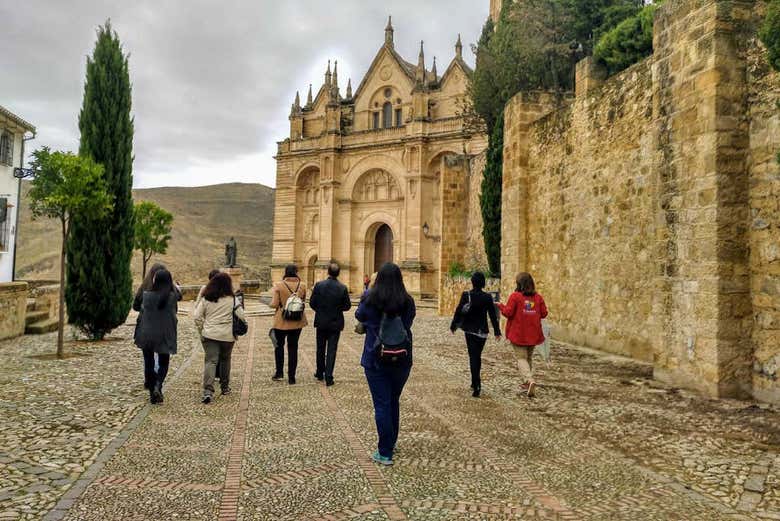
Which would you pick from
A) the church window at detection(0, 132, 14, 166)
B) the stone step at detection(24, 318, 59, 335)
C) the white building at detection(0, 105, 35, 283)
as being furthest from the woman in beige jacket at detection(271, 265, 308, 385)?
the church window at detection(0, 132, 14, 166)

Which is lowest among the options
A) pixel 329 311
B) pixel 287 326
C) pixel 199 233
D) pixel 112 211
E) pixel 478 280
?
pixel 287 326

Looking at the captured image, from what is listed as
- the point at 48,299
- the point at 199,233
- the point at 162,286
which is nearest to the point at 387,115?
the point at 48,299

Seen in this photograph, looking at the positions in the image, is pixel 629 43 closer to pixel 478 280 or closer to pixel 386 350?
pixel 478 280

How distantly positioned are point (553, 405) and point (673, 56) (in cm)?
477

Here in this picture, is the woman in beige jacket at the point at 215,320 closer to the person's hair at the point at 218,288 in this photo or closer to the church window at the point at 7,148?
the person's hair at the point at 218,288

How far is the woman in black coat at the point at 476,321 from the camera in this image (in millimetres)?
6398

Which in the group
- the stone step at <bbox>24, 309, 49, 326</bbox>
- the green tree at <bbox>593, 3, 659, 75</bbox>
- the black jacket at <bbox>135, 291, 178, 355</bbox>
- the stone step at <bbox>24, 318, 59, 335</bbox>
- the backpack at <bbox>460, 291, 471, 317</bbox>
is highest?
the green tree at <bbox>593, 3, 659, 75</bbox>

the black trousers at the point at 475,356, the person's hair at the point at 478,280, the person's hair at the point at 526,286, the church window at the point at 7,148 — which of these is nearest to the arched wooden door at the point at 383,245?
the church window at the point at 7,148

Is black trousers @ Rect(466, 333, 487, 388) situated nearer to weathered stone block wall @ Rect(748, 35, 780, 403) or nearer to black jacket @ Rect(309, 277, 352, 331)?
black jacket @ Rect(309, 277, 352, 331)

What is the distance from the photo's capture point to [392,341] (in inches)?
162

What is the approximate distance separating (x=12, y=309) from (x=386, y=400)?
1147cm

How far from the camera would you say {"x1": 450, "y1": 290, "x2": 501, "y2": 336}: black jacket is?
6418mm

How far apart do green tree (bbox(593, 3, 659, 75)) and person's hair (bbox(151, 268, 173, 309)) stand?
14602 mm

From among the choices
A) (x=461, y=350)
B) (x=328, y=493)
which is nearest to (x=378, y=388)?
(x=328, y=493)
